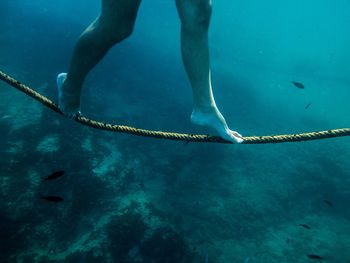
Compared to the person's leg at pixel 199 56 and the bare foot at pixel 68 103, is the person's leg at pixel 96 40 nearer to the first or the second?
the bare foot at pixel 68 103

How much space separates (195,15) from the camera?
2.05 m

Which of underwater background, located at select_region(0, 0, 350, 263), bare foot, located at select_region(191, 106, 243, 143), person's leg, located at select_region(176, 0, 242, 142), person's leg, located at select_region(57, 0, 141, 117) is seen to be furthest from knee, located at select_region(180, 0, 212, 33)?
underwater background, located at select_region(0, 0, 350, 263)

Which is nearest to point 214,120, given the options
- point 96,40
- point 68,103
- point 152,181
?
point 96,40

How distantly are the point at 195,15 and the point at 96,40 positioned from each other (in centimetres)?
78

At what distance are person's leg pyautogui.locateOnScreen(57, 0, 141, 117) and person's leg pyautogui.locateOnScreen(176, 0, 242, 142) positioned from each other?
41 cm

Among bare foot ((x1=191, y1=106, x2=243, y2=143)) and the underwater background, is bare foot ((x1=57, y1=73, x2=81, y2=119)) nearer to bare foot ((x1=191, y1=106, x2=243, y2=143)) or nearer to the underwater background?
bare foot ((x1=191, y1=106, x2=243, y2=143))

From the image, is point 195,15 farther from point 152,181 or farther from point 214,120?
point 152,181

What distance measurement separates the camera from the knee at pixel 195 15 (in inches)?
79.3

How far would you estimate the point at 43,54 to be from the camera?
54.0ft

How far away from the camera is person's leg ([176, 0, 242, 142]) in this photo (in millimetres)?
2051

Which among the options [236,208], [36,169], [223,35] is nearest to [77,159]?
[36,169]

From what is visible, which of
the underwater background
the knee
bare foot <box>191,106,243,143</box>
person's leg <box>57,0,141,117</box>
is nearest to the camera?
the knee

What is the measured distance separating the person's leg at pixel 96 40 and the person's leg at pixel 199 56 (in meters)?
0.41

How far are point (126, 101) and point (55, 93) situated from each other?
10.0 feet
